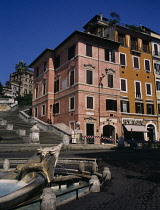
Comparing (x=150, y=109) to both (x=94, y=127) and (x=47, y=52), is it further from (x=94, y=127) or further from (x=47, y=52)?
(x=47, y=52)

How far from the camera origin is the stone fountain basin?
3.59 meters

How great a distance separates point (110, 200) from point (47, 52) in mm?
29825

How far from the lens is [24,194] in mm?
4156

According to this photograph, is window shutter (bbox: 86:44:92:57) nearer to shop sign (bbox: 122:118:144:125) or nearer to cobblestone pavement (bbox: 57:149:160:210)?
shop sign (bbox: 122:118:144:125)

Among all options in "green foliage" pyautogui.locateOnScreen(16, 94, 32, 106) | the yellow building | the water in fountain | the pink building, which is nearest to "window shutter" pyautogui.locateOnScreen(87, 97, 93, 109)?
the pink building

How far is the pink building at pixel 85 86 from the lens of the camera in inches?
1026

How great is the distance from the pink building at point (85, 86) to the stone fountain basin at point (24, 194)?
65.0 feet

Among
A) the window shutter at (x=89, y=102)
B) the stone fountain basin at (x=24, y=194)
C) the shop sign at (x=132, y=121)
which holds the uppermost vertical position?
the window shutter at (x=89, y=102)

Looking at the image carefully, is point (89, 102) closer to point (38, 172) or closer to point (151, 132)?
point (151, 132)

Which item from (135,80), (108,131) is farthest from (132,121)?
(135,80)

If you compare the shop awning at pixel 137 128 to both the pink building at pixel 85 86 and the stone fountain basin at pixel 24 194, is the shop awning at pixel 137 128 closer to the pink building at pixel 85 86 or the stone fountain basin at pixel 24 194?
the pink building at pixel 85 86

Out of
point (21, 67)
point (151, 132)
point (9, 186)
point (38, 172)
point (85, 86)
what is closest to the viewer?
point (9, 186)

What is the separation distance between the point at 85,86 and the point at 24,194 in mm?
22778

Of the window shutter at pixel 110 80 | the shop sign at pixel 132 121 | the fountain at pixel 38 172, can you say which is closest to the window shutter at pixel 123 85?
the window shutter at pixel 110 80
